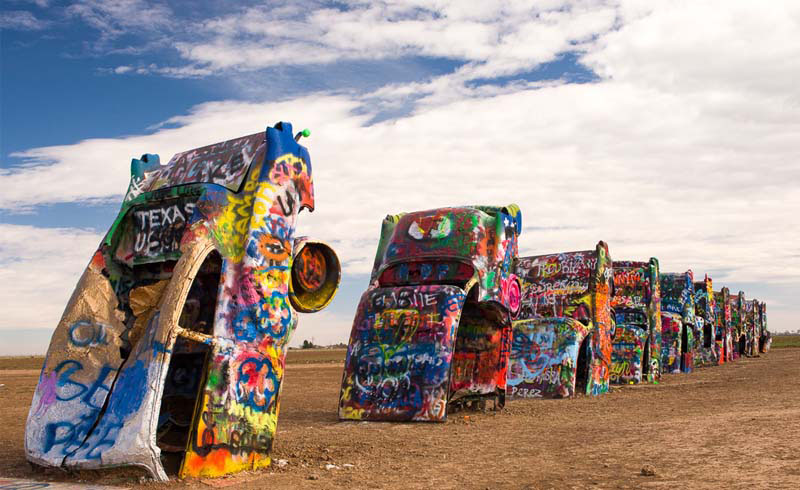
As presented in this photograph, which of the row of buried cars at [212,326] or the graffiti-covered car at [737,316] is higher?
the graffiti-covered car at [737,316]

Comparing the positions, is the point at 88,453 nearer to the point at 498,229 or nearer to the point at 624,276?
the point at 498,229

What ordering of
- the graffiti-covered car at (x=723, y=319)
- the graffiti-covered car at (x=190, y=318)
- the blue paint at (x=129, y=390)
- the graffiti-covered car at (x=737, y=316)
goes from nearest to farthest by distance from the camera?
the blue paint at (x=129, y=390)
the graffiti-covered car at (x=190, y=318)
the graffiti-covered car at (x=723, y=319)
the graffiti-covered car at (x=737, y=316)

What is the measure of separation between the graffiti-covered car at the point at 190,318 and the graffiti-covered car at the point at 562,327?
8950 millimetres

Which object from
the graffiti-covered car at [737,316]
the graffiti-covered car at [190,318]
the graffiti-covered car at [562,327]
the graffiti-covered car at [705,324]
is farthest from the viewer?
the graffiti-covered car at [737,316]

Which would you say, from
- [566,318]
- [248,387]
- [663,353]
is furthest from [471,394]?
[663,353]

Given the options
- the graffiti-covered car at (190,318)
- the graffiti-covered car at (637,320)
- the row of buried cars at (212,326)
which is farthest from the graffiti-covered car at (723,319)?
the graffiti-covered car at (190,318)

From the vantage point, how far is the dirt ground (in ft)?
23.3

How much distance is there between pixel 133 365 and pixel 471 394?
7.48 metres

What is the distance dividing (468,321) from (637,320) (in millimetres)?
11309

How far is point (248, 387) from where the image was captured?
756 cm

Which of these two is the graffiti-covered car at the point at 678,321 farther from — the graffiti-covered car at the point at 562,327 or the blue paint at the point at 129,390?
the blue paint at the point at 129,390

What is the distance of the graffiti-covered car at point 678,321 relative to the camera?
88.2 ft

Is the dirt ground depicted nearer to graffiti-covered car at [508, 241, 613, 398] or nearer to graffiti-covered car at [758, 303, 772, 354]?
graffiti-covered car at [508, 241, 613, 398]

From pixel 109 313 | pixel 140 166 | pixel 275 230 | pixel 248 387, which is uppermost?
pixel 140 166
